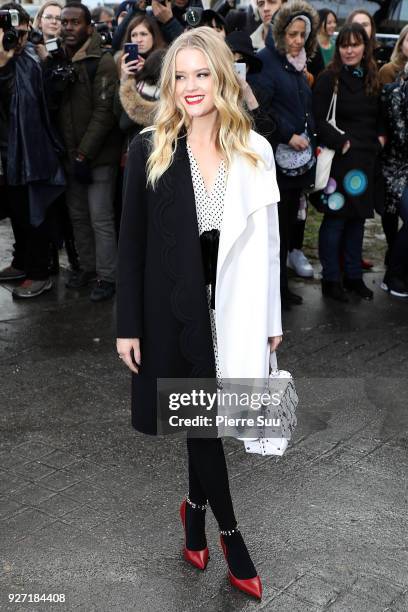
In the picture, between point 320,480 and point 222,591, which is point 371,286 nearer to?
point 320,480

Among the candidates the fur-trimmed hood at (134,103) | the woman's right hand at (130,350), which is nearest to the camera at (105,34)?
the fur-trimmed hood at (134,103)

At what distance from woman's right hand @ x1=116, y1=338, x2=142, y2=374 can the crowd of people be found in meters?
3.06

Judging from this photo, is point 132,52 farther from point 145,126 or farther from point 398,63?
A: point 398,63

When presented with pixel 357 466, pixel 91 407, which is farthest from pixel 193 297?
pixel 91 407

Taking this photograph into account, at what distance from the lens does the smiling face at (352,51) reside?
21.0 ft

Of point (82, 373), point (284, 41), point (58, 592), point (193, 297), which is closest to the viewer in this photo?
point (193, 297)

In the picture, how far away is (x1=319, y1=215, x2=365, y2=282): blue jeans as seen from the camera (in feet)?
22.4

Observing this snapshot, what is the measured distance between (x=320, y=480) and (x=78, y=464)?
1231mm

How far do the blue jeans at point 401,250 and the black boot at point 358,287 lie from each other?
0.26 meters

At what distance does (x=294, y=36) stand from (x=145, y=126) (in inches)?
51.0

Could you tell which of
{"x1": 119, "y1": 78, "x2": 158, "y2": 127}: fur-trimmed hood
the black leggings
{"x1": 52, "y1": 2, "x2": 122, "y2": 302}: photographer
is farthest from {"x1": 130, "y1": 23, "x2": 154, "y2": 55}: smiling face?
the black leggings

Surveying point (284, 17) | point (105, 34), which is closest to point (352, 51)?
point (284, 17)

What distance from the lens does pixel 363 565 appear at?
3.53 meters

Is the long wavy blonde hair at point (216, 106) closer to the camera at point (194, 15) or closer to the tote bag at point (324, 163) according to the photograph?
the camera at point (194, 15)
